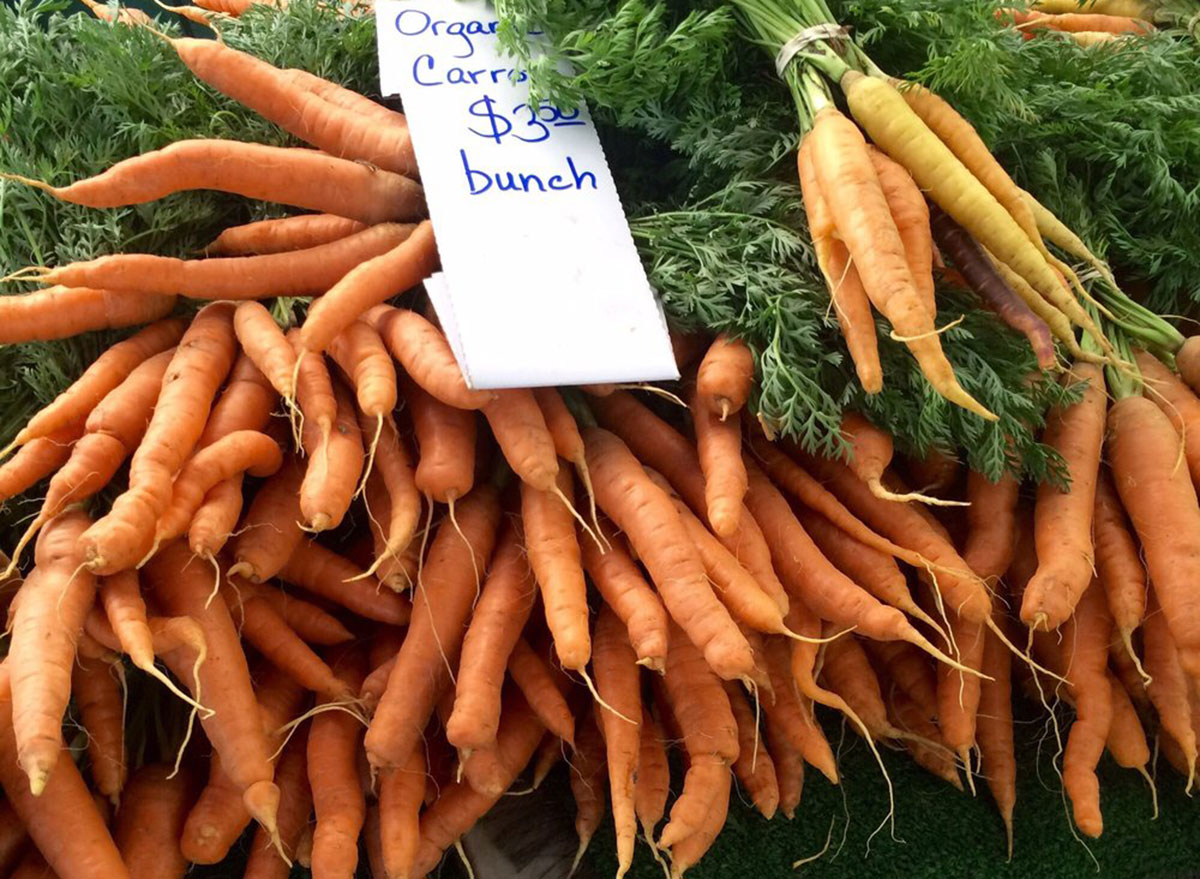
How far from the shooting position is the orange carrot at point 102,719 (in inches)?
44.4

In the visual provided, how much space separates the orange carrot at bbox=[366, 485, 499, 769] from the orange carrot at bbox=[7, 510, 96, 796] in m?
0.34

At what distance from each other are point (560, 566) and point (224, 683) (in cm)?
42

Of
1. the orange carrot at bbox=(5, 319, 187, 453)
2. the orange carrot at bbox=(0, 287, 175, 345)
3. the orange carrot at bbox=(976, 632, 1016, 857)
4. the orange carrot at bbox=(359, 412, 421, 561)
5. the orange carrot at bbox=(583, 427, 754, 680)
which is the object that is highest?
the orange carrot at bbox=(0, 287, 175, 345)

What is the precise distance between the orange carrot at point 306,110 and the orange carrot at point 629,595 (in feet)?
2.15

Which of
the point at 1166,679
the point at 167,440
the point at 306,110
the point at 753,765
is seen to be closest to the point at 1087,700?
the point at 1166,679

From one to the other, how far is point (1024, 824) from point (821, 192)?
1016 mm

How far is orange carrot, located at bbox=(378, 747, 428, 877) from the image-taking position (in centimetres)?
114

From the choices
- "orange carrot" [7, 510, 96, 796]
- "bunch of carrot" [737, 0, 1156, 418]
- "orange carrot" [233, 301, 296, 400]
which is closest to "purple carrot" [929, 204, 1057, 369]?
"bunch of carrot" [737, 0, 1156, 418]

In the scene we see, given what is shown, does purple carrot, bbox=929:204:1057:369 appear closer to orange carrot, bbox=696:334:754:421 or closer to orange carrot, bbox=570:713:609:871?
orange carrot, bbox=696:334:754:421

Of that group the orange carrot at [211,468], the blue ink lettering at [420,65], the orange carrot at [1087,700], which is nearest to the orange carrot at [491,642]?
the orange carrot at [211,468]

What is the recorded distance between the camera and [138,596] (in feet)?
3.58

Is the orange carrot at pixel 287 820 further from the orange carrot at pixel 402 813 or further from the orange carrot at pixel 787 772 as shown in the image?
the orange carrot at pixel 787 772

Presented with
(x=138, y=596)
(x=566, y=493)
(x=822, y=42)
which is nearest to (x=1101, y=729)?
(x=566, y=493)

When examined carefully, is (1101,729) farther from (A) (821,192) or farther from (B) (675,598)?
(A) (821,192)
